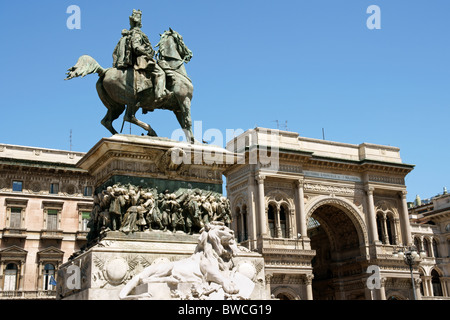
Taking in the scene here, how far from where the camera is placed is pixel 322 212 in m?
48.7

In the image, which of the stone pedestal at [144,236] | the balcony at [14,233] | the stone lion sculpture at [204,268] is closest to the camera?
the stone lion sculpture at [204,268]

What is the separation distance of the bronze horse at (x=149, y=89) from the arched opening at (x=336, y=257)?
36.6 metres

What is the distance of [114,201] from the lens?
9.55 meters

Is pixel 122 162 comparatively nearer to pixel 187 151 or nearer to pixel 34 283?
pixel 187 151

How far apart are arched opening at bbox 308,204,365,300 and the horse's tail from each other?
37631 millimetres

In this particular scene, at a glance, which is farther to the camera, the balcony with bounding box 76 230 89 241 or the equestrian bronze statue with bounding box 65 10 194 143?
the balcony with bounding box 76 230 89 241

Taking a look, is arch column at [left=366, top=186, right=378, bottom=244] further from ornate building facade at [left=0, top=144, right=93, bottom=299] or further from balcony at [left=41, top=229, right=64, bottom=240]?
balcony at [left=41, top=229, right=64, bottom=240]

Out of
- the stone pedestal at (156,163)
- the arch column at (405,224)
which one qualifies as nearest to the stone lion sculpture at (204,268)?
the stone pedestal at (156,163)

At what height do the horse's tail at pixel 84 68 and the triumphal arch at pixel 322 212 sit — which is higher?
the triumphal arch at pixel 322 212

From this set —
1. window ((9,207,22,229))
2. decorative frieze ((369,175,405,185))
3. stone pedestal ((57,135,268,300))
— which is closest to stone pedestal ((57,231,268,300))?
stone pedestal ((57,135,268,300))

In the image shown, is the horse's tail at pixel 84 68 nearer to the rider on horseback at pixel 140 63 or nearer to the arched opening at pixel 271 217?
the rider on horseback at pixel 140 63

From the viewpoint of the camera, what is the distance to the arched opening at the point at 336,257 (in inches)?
1814

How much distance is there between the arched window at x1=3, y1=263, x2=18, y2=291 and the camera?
39562 mm

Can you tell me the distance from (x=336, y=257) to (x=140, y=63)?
40092mm
